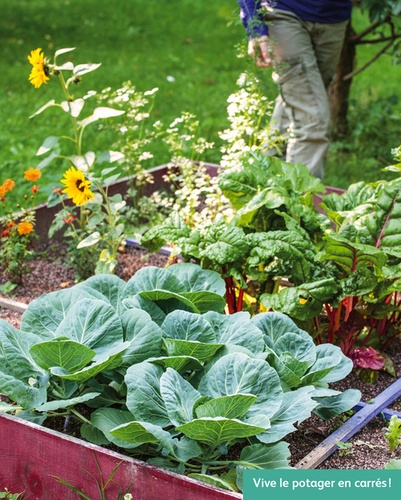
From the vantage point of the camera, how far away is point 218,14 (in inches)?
539

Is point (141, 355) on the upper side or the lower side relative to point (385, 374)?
upper

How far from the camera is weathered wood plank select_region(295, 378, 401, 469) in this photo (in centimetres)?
268

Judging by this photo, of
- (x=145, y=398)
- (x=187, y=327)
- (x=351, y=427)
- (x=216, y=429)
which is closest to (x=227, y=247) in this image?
(x=187, y=327)

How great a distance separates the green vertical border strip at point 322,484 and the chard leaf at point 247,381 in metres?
0.54

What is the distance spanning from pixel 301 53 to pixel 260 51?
1.45ft

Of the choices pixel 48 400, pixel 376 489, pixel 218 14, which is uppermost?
pixel 376 489

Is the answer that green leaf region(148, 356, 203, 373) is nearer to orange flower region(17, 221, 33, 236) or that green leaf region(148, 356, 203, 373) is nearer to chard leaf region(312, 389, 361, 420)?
chard leaf region(312, 389, 361, 420)

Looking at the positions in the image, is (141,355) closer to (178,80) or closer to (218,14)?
(178,80)

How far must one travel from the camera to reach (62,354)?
2605mm

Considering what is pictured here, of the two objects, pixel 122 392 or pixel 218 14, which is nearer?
pixel 122 392

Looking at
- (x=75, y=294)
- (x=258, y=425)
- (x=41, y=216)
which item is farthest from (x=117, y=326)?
(x=41, y=216)

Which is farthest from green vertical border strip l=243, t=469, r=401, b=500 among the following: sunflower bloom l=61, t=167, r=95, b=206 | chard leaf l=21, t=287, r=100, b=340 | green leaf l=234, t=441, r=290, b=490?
sunflower bloom l=61, t=167, r=95, b=206

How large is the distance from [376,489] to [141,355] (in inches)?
39.3

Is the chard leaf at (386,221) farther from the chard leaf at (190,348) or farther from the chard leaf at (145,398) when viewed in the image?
the chard leaf at (145,398)
